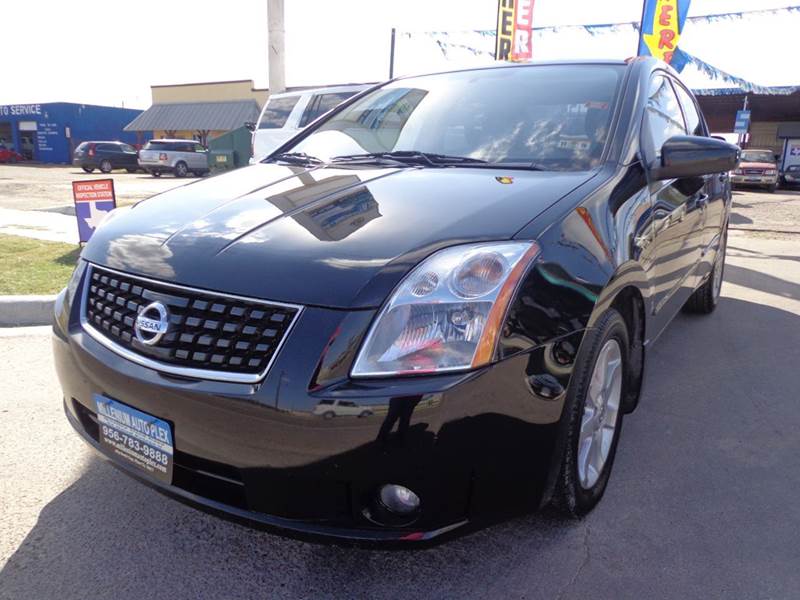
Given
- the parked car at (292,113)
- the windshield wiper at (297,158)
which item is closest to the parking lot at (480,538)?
the windshield wiper at (297,158)

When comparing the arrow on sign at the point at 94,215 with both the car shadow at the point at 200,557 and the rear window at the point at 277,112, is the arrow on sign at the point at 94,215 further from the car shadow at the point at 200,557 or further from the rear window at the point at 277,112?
the car shadow at the point at 200,557

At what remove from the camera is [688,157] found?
2.60 metres

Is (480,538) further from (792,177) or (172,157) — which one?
(792,177)

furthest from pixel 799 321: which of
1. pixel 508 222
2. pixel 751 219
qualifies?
pixel 751 219

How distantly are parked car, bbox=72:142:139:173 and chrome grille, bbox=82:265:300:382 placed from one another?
31421 millimetres

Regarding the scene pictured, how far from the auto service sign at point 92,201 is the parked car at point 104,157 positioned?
84.2 feet

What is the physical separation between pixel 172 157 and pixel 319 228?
26458mm

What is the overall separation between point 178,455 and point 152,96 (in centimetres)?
5153

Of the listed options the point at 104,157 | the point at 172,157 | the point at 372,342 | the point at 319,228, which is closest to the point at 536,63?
the point at 319,228

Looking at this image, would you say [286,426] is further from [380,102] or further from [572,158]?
[380,102]

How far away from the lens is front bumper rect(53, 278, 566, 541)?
61.7 inches

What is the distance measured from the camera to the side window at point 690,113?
3861mm

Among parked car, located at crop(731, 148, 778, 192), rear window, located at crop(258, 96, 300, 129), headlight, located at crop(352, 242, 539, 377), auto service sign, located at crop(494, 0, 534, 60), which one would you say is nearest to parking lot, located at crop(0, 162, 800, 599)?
headlight, located at crop(352, 242, 539, 377)

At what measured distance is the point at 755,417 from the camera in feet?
10.7
